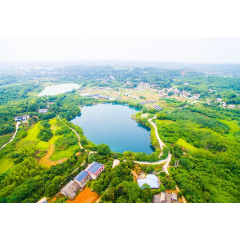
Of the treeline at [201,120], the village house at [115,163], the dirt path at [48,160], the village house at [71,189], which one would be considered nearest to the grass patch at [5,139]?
the dirt path at [48,160]

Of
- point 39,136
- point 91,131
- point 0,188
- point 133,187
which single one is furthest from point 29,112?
point 133,187

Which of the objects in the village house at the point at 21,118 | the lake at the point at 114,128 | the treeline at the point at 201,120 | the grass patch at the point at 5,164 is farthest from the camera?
the village house at the point at 21,118

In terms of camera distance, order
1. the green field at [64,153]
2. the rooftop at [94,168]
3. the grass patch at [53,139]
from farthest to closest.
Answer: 1. the grass patch at [53,139]
2. the green field at [64,153]
3. the rooftop at [94,168]

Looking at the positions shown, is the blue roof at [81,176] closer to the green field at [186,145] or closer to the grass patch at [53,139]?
the grass patch at [53,139]

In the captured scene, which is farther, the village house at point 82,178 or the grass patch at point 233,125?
the grass patch at point 233,125

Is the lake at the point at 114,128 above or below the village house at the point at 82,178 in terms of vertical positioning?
below

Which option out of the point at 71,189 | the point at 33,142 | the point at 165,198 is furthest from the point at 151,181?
the point at 33,142
